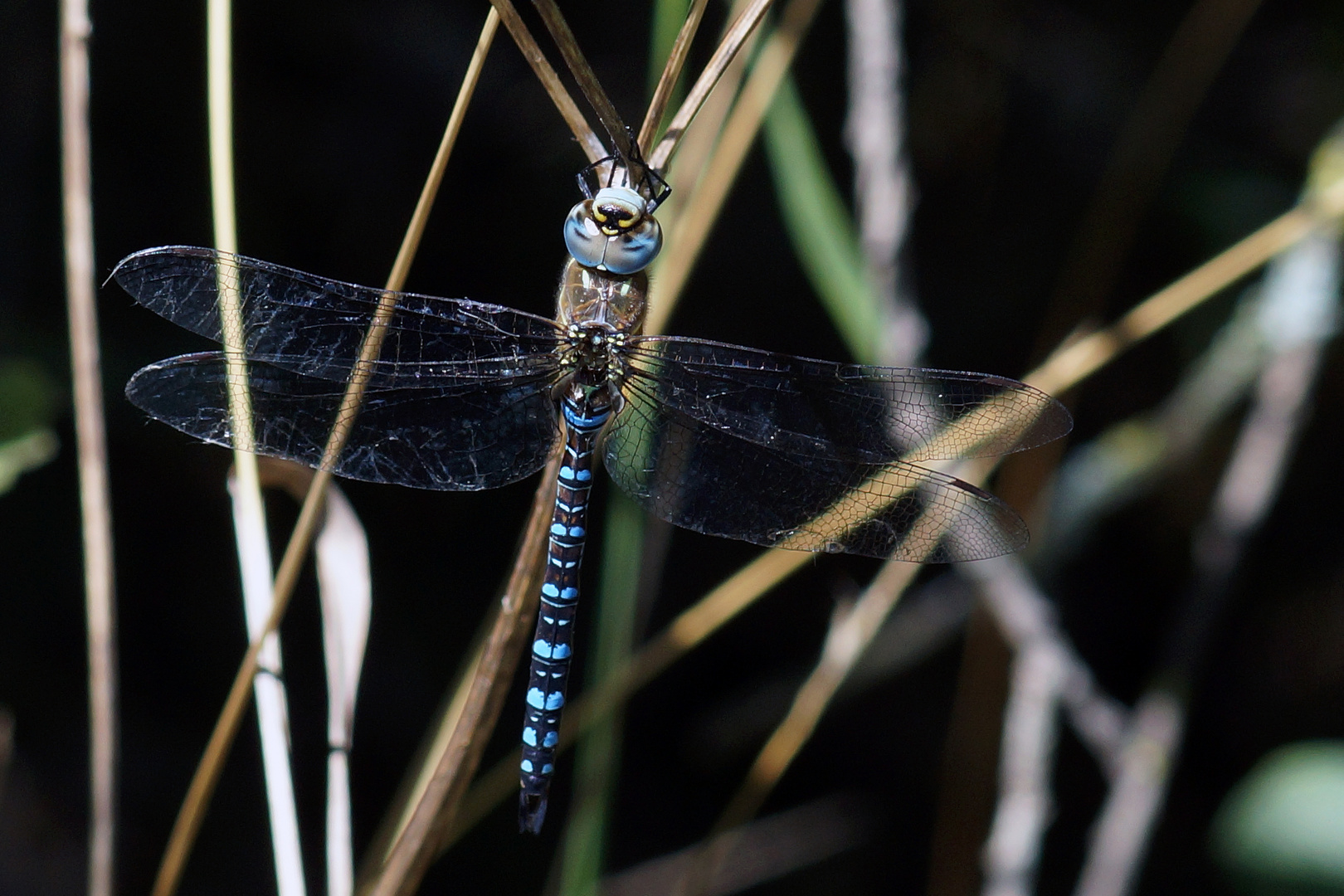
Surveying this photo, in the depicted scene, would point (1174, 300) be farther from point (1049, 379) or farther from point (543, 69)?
point (543, 69)

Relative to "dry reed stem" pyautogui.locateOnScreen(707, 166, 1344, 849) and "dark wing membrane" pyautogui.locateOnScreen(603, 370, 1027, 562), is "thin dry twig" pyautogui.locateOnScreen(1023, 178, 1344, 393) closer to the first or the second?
"dry reed stem" pyautogui.locateOnScreen(707, 166, 1344, 849)

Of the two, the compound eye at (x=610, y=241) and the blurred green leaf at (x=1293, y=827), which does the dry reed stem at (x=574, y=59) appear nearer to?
the compound eye at (x=610, y=241)

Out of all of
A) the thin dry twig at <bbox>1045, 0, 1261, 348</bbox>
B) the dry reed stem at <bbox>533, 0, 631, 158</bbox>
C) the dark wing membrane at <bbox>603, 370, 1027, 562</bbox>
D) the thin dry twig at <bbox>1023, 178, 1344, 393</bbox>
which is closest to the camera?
the dry reed stem at <bbox>533, 0, 631, 158</bbox>

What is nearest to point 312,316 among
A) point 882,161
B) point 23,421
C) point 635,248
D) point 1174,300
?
point 635,248

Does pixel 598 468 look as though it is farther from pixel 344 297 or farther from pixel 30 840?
pixel 30 840

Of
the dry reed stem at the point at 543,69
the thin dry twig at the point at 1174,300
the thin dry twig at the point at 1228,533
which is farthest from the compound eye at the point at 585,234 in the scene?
the thin dry twig at the point at 1228,533

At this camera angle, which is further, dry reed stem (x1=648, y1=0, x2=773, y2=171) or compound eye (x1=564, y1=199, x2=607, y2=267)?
compound eye (x1=564, y1=199, x2=607, y2=267)

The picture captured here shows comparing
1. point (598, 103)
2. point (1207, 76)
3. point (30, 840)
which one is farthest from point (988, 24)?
point (30, 840)

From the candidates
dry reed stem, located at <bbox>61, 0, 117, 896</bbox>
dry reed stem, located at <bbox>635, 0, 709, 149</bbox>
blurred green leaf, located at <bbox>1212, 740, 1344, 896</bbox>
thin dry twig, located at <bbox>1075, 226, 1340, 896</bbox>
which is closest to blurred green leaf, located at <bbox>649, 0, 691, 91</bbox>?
dry reed stem, located at <bbox>635, 0, 709, 149</bbox>
